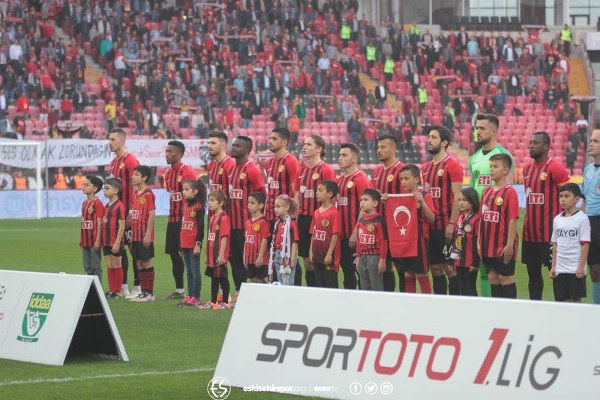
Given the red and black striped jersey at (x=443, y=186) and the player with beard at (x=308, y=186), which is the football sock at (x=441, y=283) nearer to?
the red and black striped jersey at (x=443, y=186)

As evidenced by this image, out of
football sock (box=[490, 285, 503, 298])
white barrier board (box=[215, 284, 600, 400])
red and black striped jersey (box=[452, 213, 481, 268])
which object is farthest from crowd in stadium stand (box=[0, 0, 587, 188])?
white barrier board (box=[215, 284, 600, 400])

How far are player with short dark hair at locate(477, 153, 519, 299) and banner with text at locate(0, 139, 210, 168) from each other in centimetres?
2162

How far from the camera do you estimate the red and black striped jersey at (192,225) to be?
13.2 meters

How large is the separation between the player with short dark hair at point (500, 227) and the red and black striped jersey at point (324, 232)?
1715mm

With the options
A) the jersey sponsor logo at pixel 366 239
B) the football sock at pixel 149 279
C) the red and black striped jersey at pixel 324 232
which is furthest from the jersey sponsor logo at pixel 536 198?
the football sock at pixel 149 279

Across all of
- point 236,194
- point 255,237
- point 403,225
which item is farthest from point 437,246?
point 236,194

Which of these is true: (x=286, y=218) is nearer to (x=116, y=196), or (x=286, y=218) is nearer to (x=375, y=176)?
(x=375, y=176)

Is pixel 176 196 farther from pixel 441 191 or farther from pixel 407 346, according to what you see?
pixel 407 346

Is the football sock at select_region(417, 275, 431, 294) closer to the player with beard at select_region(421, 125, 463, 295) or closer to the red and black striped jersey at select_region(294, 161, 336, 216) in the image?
the player with beard at select_region(421, 125, 463, 295)

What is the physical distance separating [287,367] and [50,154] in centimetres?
2472

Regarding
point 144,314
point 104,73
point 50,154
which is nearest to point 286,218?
point 144,314

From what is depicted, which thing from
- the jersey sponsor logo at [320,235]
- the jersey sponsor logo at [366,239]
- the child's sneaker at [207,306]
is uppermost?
the jersey sponsor logo at [366,239]

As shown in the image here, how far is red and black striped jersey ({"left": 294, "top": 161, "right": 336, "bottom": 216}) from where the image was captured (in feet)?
41.1

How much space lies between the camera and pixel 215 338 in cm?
1037
